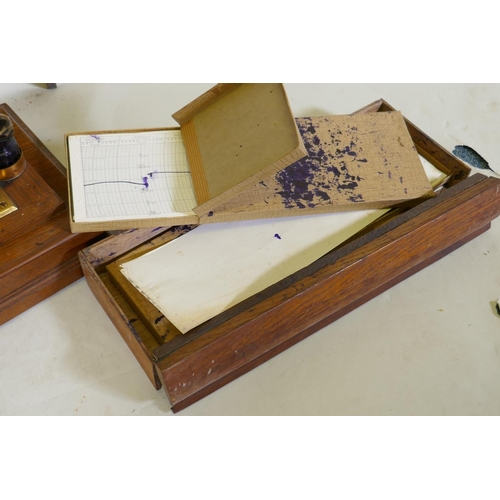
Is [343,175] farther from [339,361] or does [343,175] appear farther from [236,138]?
[339,361]

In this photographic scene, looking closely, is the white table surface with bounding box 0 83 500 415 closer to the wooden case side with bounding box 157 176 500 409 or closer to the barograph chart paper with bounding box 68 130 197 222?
the wooden case side with bounding box 157 176 500 409

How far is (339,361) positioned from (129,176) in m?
0.61

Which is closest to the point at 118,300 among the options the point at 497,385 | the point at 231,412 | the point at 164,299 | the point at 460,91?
the point at 164,299

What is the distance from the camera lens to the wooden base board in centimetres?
134

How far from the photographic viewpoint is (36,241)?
148 centimetres

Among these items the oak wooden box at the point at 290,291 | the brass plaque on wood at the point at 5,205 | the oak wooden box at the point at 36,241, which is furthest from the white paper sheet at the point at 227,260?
the brass plaque on wood at the point at 5,205

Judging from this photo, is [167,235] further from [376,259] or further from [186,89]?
[186,89]

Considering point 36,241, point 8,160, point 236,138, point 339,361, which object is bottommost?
point 339,361

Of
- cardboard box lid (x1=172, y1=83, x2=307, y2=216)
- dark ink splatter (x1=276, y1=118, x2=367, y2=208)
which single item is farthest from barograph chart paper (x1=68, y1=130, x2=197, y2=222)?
dark ink splatter (x1=276, y1=118, x2=367, y2=208)

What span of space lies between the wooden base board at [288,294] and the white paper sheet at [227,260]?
Answer: 0.19ft

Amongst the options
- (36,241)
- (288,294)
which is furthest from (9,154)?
(288,294)

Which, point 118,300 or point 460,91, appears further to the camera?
point 460,91

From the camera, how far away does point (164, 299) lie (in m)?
1.45

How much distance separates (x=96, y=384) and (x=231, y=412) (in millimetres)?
287
